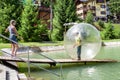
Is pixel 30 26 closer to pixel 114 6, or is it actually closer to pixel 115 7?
pixel 114 6

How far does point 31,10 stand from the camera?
39.5m

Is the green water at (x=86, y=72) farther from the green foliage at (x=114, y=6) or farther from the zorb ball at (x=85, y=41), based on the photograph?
the green foliage at (x=114, y=6)

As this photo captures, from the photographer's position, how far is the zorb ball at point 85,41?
19406 millimetres

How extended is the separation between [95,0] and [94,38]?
230 feet

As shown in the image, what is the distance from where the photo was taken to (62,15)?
47344mm

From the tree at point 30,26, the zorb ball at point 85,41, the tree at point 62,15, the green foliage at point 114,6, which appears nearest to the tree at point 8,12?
the tree at point 30,26

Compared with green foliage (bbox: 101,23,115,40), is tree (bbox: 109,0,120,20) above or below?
above

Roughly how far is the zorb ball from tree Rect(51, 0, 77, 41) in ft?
84.7

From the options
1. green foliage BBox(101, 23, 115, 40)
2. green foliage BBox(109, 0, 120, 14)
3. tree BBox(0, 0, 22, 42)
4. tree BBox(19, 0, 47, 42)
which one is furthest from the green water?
green foliage BBox(109, 0, 120, 14)

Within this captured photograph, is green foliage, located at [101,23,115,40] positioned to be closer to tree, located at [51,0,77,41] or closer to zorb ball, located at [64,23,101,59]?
tree, located at [51,0,77,41]

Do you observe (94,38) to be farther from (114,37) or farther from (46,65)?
(114,37)

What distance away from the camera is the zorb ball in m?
19.4

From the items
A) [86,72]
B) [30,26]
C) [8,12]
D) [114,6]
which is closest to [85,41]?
[86,72]

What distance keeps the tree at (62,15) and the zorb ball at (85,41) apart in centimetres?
2582
